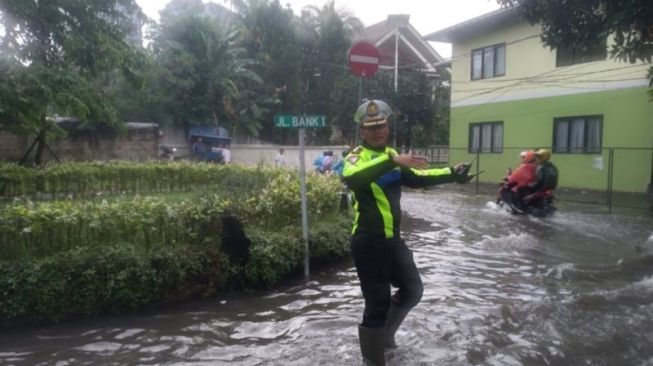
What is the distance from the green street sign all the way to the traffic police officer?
8.35ft

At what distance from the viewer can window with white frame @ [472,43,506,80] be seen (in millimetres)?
21594

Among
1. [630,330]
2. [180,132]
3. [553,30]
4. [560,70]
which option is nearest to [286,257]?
[630,330]

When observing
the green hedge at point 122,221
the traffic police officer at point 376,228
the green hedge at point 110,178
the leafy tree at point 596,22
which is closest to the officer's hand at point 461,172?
the traffic police officer at point 376,228

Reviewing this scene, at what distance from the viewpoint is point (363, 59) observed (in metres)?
7.66

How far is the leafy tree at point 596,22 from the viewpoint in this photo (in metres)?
5.81

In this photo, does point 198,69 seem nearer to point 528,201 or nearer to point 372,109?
point 528,201

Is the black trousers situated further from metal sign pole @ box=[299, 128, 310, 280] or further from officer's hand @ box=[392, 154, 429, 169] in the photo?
metal sign pole @ box=[299, 128, 310, 280]

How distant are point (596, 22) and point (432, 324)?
13.2ft

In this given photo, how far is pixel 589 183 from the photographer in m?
17.6

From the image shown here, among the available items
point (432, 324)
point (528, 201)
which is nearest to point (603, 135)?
point (528, 201)

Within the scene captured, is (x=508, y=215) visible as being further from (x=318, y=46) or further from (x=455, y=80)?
(x=318, y=46)

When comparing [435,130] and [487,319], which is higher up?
[435,130]

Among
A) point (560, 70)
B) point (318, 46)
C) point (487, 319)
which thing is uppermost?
point (318, 46)

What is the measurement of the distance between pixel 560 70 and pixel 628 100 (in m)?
2.82
